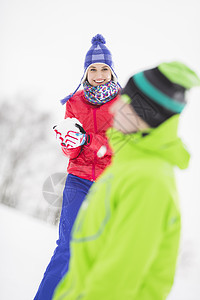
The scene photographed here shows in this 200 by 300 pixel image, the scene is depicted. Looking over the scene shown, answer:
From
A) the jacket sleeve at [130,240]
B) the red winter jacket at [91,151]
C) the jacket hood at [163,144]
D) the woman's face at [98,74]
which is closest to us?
the jacket sleeve at [130,240]

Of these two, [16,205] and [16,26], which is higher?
[16,26]

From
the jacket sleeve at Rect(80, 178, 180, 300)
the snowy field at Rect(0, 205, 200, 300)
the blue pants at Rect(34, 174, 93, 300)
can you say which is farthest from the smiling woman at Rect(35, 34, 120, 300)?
the jacket sleeve at Rect(80, 178, 180, 300)

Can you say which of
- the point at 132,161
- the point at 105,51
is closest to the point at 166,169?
the point at 132,161

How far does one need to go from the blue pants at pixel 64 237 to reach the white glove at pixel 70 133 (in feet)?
0.98

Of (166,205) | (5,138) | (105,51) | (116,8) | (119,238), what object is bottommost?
(5,138)

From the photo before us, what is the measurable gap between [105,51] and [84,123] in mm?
568

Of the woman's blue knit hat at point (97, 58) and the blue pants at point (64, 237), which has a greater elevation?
the woman's blue knit hat at point (97, 58)

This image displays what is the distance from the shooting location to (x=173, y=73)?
834mm

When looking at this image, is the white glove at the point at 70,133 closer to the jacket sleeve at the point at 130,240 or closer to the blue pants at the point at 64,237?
the blue pants at the point at 64,237

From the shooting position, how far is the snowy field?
2.24 metres

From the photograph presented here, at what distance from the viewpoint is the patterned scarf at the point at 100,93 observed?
6.42ft

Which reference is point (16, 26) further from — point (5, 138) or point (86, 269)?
point (86, 269)

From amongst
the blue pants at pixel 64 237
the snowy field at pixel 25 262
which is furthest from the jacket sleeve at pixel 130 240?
the snowy field at pixel 25 262

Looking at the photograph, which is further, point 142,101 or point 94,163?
point 94,163
